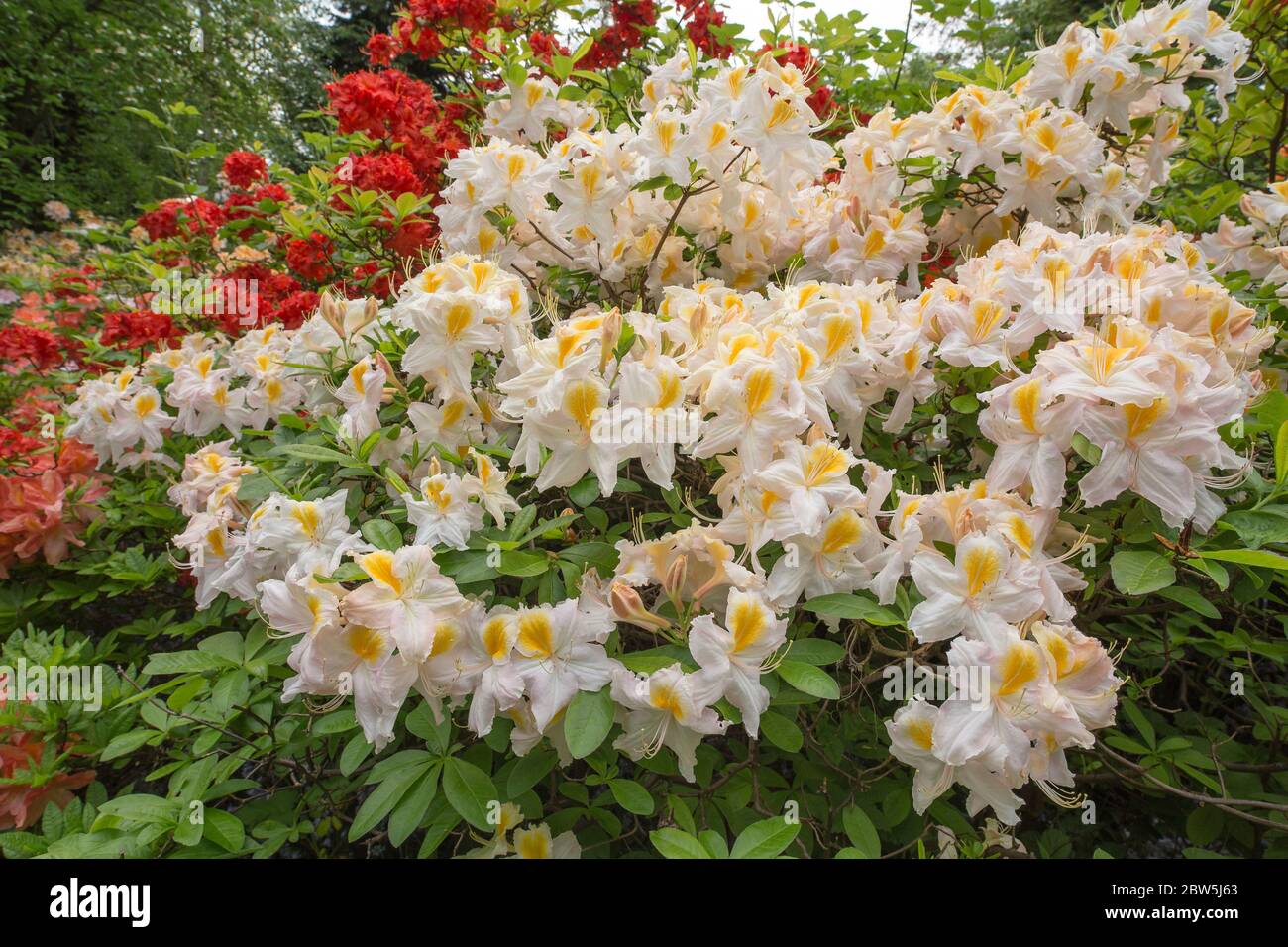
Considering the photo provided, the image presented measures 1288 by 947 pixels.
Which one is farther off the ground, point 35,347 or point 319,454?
point 35,347

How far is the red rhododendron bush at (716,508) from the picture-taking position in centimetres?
106

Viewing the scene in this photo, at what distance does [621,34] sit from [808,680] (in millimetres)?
3047

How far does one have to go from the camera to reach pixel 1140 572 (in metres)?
1.06

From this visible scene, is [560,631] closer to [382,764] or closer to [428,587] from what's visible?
[428,587]

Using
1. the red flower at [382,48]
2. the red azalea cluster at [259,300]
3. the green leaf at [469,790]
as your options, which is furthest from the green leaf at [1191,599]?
the red flower at [382,48]

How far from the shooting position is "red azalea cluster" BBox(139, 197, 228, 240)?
3.15 metres

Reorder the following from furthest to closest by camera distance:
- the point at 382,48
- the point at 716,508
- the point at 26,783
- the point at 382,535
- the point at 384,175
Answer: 1. the point at 382,48
2. the point at 384,175
3. the point at 716,508
4. the point at 26,783
5. the point at 382,535

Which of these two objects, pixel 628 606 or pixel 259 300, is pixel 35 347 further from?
pixel 628 606

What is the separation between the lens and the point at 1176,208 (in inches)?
99.2

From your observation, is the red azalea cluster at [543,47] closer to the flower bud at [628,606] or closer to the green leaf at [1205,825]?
the flower bud at [628,606]

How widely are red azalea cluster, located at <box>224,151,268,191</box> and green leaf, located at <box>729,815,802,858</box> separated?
130 inches

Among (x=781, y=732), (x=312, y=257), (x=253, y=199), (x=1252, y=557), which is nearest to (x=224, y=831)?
(x=781, y=732)
